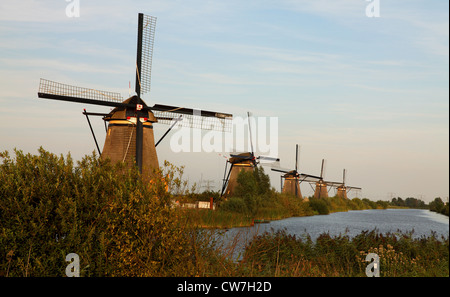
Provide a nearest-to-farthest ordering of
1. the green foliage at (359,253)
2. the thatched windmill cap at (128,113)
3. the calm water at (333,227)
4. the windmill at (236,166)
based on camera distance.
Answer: the green foliage at (359,253) → the calm water at (333,227) → the thatched windmill cap at (128,113) → the windmill at (236,166)

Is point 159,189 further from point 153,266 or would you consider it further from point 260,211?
point 260,211

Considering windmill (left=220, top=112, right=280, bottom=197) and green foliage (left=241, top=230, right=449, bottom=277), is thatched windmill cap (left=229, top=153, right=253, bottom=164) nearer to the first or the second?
windmill (left=220, top=112, right=280, bottom=197)

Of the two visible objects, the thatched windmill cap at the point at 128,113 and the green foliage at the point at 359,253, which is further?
the thatched windmill cap at the point at 128,113

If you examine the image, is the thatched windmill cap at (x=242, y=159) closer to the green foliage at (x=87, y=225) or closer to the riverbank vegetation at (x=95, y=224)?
the riverbank vegetation at (x=95, y=224)

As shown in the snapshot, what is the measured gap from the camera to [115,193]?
8828 millimetres

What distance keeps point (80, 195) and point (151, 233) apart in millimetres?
1641

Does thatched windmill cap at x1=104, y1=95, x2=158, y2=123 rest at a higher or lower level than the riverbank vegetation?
higher

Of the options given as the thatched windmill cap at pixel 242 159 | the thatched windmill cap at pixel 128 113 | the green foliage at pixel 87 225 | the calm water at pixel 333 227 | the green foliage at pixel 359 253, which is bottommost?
the calm water at pixel 333 227

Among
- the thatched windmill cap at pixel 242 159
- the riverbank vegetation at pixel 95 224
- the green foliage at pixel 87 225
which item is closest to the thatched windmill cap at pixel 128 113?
the riverbank vegetation at pixel 95 224

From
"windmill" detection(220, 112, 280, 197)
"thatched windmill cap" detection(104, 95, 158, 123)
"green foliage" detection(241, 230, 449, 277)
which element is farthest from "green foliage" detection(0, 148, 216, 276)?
"windmill" detection(220, 112, 280, 197)

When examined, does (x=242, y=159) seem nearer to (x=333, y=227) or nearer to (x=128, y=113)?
(x=333, y=227)

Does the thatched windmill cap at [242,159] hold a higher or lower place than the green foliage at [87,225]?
higher

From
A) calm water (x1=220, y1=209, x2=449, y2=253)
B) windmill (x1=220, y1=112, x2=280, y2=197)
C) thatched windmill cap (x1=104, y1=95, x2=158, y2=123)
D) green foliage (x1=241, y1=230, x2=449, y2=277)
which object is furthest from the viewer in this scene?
windmill (x1=220, y1=112, x2=280, y2=197)

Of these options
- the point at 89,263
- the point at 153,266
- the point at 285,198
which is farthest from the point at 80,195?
the point at 285,198
